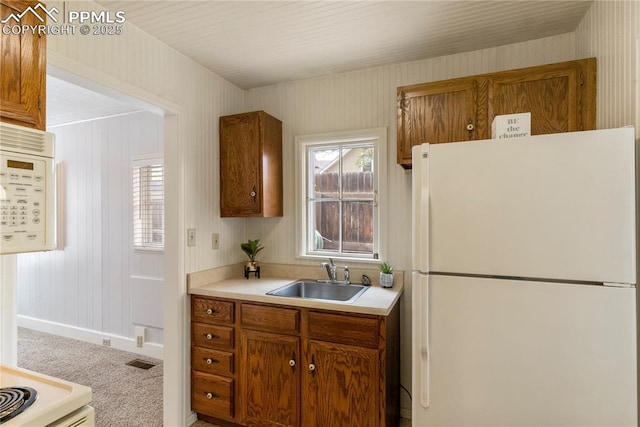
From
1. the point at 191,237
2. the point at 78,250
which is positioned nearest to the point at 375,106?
the point at 191,237

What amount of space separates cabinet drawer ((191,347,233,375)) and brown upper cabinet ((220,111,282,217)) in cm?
99

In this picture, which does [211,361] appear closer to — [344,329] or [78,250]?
[344,329]

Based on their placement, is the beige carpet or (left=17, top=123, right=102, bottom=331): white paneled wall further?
(left=17, top=123, right=102, bottom=331): white paneled wall

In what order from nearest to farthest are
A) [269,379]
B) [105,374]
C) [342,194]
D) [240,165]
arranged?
[269,379], [240,165], [342,194], [105,374]

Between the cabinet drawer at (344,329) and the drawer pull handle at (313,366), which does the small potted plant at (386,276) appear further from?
the drawer pull handle at (313,366)

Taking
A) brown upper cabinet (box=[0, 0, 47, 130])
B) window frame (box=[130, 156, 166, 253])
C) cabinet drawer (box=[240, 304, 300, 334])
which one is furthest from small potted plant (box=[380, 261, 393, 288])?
window frame (box=[130, 156, 166, 253])

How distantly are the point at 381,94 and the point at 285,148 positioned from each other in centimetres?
89

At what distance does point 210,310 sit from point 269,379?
60 centimetres

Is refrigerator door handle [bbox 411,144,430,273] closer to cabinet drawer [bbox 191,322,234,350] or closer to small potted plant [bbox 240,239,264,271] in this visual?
cabinet drawer [bbox 191,322,234,350]

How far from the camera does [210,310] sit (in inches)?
87.2

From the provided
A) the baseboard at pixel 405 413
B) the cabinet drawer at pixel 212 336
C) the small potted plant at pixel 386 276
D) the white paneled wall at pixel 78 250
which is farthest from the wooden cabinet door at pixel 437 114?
the white paneled wall at pixel 78 250

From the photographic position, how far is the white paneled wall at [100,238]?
3.34 metres

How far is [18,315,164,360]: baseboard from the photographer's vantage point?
128 inches

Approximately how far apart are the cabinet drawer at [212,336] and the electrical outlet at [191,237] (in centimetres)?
56
